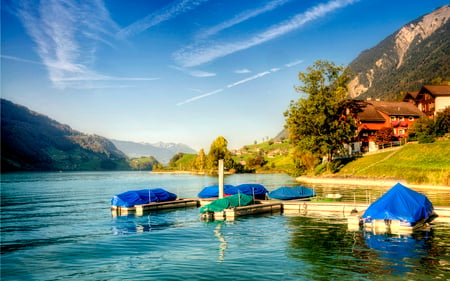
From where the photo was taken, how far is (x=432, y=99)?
128000 millimetres

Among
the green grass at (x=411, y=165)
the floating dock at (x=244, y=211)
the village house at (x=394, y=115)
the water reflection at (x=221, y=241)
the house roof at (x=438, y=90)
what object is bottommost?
the water reflection at (x=221, y=241)

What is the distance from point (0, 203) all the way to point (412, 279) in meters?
74.8

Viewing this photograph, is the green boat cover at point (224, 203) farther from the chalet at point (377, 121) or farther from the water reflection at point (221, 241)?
the chalet at point (377, 121)

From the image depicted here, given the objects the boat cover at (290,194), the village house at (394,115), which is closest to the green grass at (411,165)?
the village house at (394,115)

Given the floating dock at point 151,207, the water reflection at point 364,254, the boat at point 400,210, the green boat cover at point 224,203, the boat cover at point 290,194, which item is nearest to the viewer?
the water reflection at point 364,254

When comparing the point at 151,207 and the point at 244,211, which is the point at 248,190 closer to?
the point at 244,211

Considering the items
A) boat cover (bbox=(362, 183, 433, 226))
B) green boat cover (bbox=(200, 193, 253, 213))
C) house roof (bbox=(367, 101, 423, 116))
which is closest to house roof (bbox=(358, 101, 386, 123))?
house roof (bbox=(367, 101, 423, 116))

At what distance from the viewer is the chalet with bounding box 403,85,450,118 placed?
12625 cm

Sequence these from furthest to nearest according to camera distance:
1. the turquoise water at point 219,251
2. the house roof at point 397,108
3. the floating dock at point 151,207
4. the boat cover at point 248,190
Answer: the house roof at point 397,108 < the boat cover at point 248,190 < the floating dock at point 151,207 < the turquoise water at point 219,251

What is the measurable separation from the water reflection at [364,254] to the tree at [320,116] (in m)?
68.7

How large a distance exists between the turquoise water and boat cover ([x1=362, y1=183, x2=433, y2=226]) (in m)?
1.89

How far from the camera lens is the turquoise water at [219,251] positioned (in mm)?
23156

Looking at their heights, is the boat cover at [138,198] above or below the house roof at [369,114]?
below

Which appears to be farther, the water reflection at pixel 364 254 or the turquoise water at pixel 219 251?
the turquoise water at pixel 219 251
